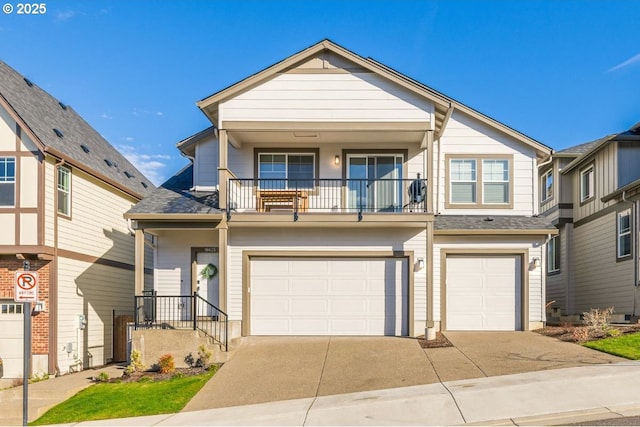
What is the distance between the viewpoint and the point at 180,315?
59.5 feet

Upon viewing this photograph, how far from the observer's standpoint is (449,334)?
18.1 metres

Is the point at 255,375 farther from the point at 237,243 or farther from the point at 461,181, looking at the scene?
the point at 461,181

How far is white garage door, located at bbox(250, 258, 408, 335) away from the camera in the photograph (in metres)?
18.2

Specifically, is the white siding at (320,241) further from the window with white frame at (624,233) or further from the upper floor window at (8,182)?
the window with white frame at (624,233)

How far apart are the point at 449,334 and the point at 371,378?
5387mm

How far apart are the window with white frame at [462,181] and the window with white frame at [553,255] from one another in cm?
700

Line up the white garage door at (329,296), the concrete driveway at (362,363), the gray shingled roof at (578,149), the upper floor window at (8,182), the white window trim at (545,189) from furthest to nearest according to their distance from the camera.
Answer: the white window trim at (545,189) < the gray shingled roof at (578,149) < the white garage door at (329,296) < the upper floor window at (8,182) < the concrete driveway at (362,363)

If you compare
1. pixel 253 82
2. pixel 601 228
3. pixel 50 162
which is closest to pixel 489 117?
pixel 601 228

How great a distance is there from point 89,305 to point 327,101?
29.9 ft

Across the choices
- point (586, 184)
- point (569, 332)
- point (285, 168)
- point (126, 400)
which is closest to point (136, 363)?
point (126, 400)

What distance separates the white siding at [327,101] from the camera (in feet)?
58.3

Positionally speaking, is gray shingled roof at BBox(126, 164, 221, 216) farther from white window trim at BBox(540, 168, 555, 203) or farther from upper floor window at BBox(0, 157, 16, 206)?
white window trim at BBox(540, 168, 555, 203)

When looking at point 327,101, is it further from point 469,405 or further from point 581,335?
point 469,405

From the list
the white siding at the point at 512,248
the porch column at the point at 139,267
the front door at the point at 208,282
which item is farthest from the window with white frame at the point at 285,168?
the white siding at the point at 512,248
